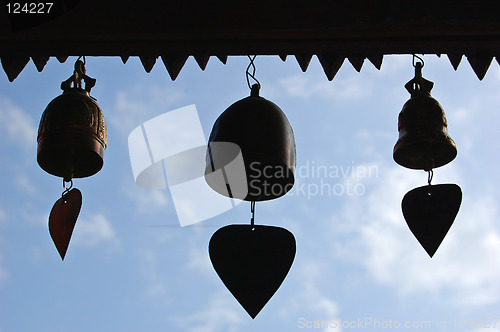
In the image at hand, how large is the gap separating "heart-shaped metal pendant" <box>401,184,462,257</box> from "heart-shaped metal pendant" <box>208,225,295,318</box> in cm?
44

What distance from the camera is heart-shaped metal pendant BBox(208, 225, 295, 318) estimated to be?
1869mm

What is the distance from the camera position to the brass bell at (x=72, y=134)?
6.40 feet

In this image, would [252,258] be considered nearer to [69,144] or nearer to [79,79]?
[69,144]

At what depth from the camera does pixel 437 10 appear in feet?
5.83

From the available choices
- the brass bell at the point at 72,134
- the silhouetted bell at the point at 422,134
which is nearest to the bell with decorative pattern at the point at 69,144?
the brass bell at the point at 72,134

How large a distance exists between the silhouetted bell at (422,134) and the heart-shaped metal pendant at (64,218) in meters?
1.19

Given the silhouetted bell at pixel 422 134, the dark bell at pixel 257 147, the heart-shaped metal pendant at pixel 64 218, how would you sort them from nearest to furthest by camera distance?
1. the dark bell at pixel 257 147
2. the heart-shaped metal pendant at pixel 64 218
3. the silhouetted bell at pixel 422 134

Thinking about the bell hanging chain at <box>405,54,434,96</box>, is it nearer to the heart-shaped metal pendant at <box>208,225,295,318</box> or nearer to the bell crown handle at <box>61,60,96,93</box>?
the heart-shaped metal pendant at <box>208,225,295,318</box>

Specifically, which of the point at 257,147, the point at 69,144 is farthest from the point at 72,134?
the point at 257,147

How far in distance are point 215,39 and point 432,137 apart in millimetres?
864

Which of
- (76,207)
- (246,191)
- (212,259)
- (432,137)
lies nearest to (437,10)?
(432,137)

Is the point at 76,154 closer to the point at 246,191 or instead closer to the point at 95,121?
the point at 95,121

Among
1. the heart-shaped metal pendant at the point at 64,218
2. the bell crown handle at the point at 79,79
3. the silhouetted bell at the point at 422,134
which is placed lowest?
the heart-shaped metal pendant at the point at 64,218

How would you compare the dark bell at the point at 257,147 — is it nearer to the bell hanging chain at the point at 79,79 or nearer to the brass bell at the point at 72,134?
the brass bell at the point at 72,134
